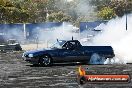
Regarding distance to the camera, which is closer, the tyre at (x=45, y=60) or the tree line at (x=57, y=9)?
the tyre at (x=45, y=60)

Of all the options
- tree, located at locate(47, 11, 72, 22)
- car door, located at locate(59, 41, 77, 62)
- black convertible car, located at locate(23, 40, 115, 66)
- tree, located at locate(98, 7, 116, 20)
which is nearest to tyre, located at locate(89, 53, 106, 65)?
black convertible car, located at locate(23, 40, 115, 66)

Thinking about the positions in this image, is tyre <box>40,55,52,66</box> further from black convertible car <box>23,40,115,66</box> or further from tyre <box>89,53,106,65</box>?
tyre <box>89,53,106,65</box>

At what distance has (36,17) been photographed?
301 ft

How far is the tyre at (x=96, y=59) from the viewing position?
74.8ft

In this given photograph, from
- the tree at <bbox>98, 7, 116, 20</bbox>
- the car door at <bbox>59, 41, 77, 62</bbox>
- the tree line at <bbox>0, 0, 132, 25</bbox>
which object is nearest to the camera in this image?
the car door at <bbox>59, 41, 77, 62</bbox>

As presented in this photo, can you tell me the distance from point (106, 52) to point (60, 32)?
24.5m

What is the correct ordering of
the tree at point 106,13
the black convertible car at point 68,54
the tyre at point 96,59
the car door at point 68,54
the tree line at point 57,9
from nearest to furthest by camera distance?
the black convertible car at point 68,54 < the car door at point 68,54 < the tyre at point 96,59 < the tree line at point 57,9 < the tree at point 106,13

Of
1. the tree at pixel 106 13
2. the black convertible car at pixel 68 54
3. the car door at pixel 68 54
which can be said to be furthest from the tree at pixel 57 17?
the car door at pixel 68 54

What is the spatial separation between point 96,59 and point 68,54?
1.55m

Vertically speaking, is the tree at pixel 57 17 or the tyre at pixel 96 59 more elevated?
the tree at pixel 57 17

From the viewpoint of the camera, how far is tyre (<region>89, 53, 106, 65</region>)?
22.8 metres

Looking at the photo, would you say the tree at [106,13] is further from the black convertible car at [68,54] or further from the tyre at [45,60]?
the tyre at [45,60]

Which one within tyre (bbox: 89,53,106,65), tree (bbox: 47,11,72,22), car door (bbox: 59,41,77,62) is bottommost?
tyre (bbox: 89,53,106,65)

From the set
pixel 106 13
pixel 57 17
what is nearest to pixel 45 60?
pixel 106 13
